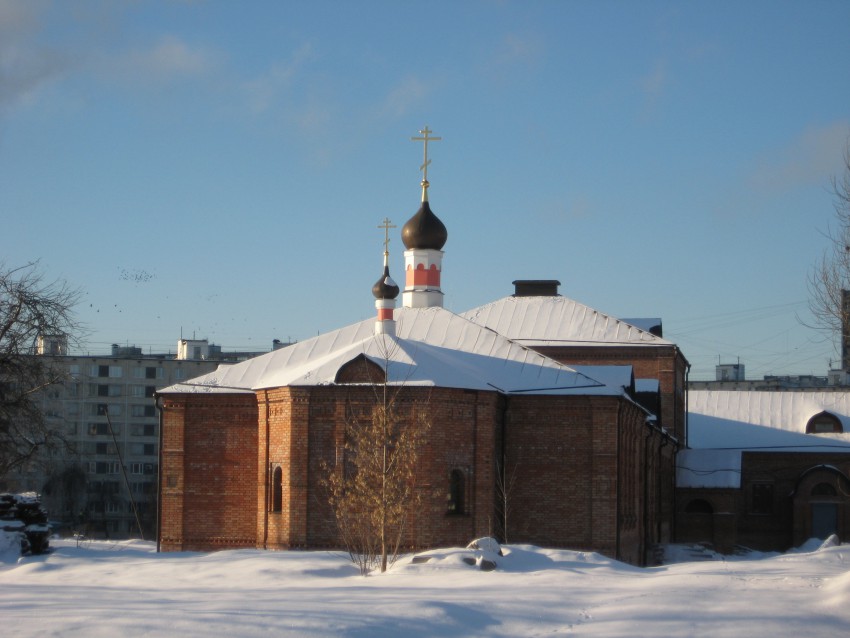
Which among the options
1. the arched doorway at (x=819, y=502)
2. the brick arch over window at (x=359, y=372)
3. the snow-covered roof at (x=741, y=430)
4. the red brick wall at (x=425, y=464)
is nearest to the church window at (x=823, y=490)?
the arched doorway at (x=819, y=502)

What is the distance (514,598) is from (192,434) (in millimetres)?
13673

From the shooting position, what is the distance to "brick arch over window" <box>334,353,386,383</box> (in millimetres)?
25859

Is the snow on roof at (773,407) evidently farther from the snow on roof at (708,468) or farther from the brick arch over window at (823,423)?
the snow on roof at (708,468)

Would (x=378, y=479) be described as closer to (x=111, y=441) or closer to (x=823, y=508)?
(x=823, y=508)

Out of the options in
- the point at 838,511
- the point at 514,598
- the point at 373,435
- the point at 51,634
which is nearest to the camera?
the point at 51,634

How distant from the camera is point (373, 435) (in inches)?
953

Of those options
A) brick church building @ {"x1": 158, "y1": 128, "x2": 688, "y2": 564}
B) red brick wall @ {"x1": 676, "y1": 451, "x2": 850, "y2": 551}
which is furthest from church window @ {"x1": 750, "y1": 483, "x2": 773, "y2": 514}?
brick church building @ {"x1": 158, "y1": 128, "x2": 688, "y2": 564}

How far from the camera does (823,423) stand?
49594mm

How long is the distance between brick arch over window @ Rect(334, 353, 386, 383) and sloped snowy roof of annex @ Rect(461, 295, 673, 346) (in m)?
13.0

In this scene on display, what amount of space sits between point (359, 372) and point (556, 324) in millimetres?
14272

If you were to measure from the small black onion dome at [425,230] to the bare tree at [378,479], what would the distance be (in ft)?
29.1

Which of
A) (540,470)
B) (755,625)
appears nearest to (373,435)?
(540,470)

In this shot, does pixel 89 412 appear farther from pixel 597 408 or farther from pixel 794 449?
pixel 597 408

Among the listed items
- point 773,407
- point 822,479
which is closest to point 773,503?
point 822,479
